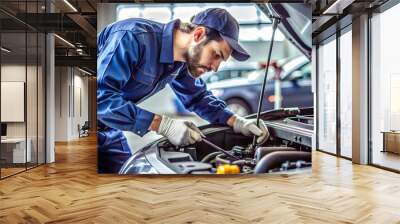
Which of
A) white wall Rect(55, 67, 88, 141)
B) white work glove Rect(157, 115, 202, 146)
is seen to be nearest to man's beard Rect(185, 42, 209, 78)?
white work glove Rect(157, 115, 202, 146)

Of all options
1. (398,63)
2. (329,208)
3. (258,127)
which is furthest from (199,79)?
(398,63)

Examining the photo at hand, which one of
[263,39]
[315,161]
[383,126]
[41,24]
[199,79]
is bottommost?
[315,161]

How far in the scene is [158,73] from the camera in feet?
20.2

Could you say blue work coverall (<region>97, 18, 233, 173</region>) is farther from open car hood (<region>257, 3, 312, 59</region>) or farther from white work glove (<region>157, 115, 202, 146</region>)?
open car hood (<region>257, 3, 312, 59</region>)

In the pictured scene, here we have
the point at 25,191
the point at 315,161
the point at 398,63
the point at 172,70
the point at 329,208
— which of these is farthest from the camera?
the point at 315,161

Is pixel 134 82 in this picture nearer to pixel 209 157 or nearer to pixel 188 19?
pixel 188 19

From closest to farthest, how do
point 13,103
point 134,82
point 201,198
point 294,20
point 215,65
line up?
point 201,198, point 134,82, point 215,65, point 294,20, point 13,103

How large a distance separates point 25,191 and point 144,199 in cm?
180

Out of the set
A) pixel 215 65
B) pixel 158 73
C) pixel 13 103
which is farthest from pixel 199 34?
pixel 13 103

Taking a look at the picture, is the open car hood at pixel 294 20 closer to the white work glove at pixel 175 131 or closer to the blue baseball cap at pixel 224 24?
the blue baseball cap at pixel 224 24

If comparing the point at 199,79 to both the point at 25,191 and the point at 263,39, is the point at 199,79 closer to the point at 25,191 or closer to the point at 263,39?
the point at 263,39

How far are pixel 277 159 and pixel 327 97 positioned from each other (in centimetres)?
515

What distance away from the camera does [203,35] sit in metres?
6.18

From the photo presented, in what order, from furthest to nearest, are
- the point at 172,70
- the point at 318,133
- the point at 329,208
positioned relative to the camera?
the point at 318,133, the point at 172,70, the point at 329,208
